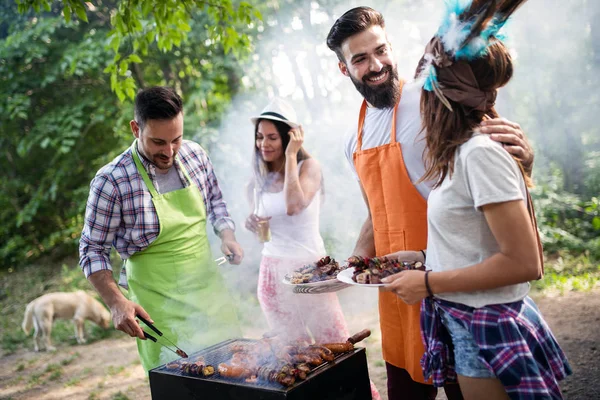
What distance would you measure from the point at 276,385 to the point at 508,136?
4.56ft

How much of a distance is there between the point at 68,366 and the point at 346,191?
4.25 meters

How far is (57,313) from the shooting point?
23.3 feet

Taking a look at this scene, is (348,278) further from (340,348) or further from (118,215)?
(118,215)

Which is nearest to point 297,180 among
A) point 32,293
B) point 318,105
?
point 318,105

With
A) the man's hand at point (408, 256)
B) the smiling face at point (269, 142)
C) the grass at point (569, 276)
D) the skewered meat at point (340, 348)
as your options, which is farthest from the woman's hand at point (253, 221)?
the grass at point (569, 276)

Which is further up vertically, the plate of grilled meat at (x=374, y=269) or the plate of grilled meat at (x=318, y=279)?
the plate of grilled meat at (x=374, y=269)

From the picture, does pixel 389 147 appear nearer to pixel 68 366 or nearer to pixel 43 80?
pixel 68 366

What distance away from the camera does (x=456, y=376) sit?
6.59 ft

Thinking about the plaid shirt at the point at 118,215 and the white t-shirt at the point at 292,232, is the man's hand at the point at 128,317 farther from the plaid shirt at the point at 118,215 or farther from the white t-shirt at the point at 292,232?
the white t-shirt at the point at 292,232

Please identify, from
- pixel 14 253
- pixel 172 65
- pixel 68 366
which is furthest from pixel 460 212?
pixel 14 253

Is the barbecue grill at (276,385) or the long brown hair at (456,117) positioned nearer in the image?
the long brown hair at (456,117)

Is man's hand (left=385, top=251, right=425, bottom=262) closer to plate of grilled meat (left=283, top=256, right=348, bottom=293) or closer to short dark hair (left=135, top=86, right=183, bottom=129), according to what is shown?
plate of grilled meat (left=283, top=256, right=348, bottom=293)

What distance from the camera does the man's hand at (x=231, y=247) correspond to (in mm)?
3424

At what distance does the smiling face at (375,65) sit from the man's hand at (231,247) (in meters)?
1.40
